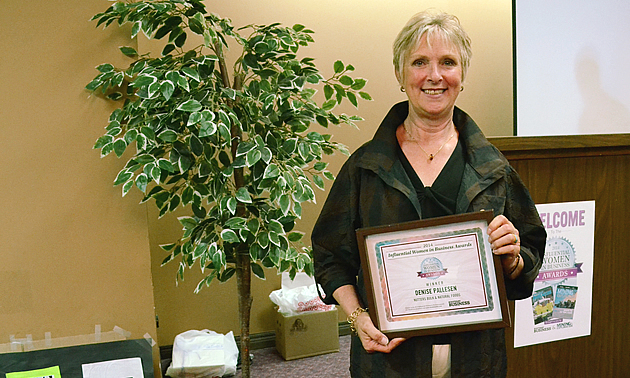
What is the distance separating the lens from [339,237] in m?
1.36

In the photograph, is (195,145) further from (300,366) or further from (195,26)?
(300,366)

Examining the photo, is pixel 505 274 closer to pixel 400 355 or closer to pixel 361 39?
pixel 400 355

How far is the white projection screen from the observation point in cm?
324

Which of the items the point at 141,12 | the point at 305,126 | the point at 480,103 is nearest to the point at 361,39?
the point at 480,103

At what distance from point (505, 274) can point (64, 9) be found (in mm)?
1672

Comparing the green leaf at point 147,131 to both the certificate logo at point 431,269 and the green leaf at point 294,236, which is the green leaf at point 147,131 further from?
the certificate logo at point 431,269

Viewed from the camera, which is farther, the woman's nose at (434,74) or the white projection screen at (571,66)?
the white projection screen at (571,66)

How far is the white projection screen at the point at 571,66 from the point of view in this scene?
324cm

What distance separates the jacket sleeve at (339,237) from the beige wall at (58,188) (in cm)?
94

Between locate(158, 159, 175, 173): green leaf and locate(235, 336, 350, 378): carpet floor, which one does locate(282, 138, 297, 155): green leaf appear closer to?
locate(158, 159, 175, 173): green leaf

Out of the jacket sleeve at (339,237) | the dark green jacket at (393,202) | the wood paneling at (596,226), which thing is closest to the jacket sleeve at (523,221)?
the dark green jacket at (393,202)

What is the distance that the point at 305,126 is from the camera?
2.21 meters

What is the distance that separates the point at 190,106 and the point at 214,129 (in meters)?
0.12

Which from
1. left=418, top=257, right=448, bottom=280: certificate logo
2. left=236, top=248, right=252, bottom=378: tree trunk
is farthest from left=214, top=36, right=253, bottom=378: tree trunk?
left=418, top=257, right=448, bottom=280: certificate logo
